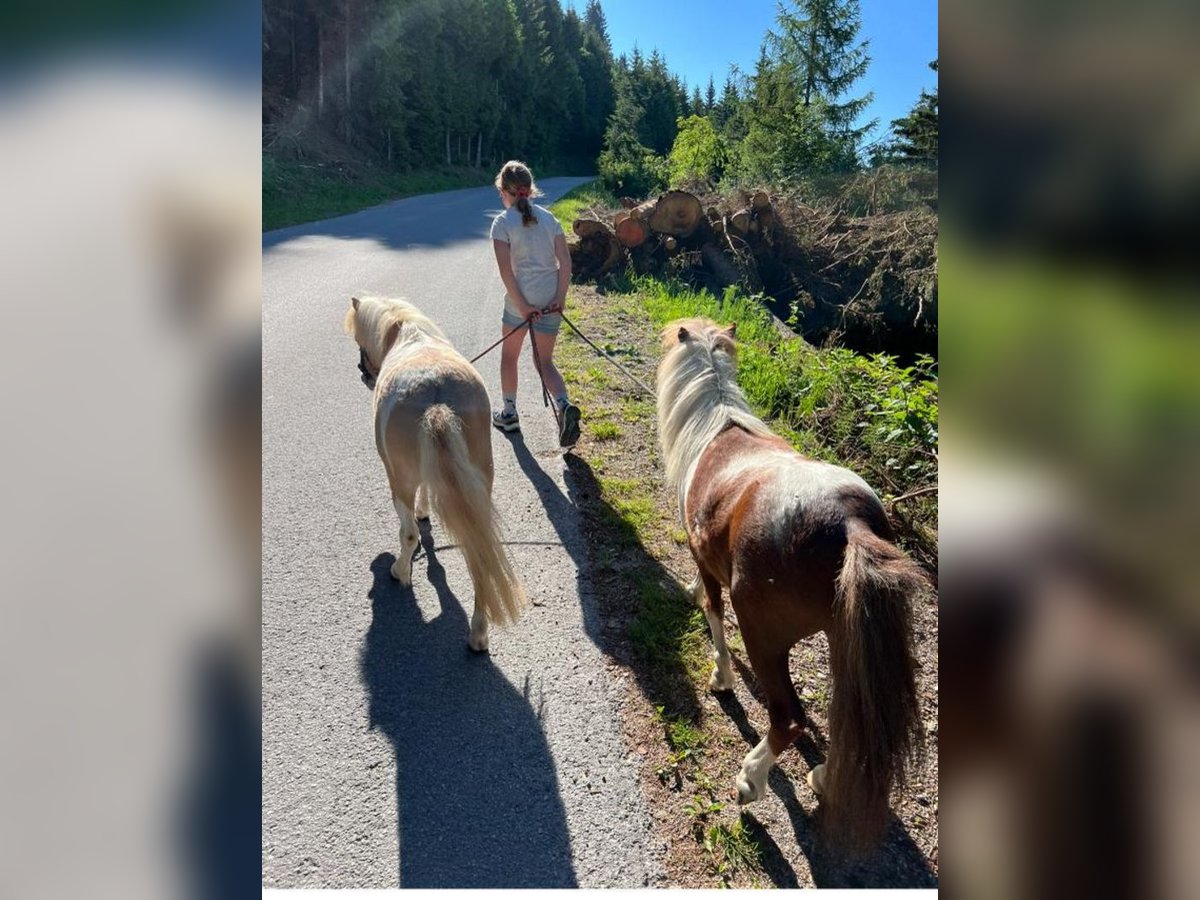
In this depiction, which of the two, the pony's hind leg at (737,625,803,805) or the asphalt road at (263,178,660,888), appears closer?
the asphalt road at (263,178,660,888)

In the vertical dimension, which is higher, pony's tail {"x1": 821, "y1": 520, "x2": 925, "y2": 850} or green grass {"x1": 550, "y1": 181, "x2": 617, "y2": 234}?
green grass {"x1": 550, "y1": 181, "x2": 617, "y2": 234}

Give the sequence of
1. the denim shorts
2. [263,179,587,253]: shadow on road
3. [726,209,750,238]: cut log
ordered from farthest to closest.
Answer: [263,179,587,253]: shadow on road, [726,209,750,238]: cut log, the denim shorts

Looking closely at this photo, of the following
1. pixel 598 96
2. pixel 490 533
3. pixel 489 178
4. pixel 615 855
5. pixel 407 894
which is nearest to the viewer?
pixel 407 894

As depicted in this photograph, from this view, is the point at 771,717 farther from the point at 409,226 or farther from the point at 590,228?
the point at 409,226

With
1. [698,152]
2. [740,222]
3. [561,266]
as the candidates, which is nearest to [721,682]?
[561,266]

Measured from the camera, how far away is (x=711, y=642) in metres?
3.24

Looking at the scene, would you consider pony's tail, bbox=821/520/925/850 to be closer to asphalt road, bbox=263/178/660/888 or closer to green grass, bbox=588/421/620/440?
asphalt road, bbox=263/178/660/888

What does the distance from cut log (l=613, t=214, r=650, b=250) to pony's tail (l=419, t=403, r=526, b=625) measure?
9.09 m

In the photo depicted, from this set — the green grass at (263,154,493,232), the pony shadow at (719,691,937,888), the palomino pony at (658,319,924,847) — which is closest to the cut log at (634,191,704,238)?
the green grass at (263,154,493,232)

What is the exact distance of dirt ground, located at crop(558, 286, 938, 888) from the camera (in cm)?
218
